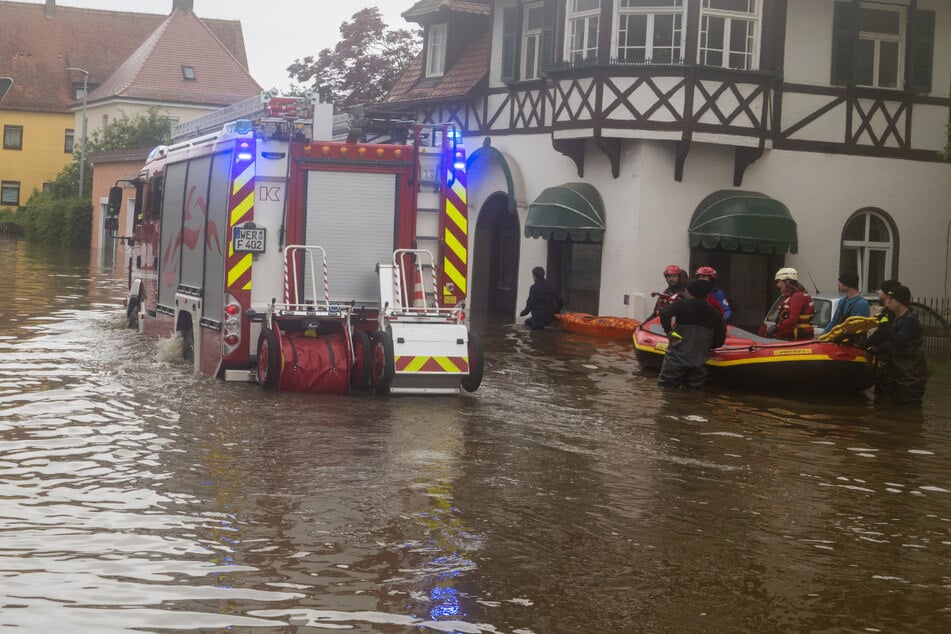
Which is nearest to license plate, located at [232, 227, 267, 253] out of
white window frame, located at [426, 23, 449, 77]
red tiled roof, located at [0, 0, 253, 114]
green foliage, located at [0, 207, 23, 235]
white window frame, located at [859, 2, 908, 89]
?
white window frame, located at [859, 2, 908, 89]

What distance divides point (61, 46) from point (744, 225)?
6617 centimetres

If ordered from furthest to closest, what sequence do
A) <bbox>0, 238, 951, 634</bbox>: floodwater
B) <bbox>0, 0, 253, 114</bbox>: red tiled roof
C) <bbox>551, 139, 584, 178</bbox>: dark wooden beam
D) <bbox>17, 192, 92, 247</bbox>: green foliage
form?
<bbox>0, 0, 253, 114</bbox>: red tiled roof
<bbox>17, 192, 92, 247</bbox>: green foliage
<bbox>551, 139, 584, 178</bbox>: dark wooden beam
<bbox>0, 238, 951, 634</bbox>: floodwater

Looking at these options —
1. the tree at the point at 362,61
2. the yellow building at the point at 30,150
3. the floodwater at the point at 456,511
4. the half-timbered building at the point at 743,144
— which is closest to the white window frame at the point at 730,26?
the half-timbered building at the point at 743,144

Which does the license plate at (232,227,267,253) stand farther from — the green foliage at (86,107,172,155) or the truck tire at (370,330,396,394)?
the green foliage at (86,107,172,155)

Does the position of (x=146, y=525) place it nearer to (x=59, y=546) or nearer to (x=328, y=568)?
(x=59, y=546)

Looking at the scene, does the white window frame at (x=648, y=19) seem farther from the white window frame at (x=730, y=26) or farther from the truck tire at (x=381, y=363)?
the truck tire at (x=381, y=363)

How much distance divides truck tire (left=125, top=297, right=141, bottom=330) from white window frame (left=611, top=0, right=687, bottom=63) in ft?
32.2

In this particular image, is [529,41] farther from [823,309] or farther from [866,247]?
[823,309]

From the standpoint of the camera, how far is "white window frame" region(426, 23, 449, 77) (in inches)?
Answer: 1297

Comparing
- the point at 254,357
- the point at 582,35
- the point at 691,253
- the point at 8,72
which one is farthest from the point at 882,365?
the point at 8,72

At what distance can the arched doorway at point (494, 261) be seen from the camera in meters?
31.6

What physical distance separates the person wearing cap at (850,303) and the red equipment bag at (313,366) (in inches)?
239

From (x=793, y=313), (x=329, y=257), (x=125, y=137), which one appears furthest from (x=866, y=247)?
(x=125, y=137)

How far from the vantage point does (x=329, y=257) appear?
1489 cm
